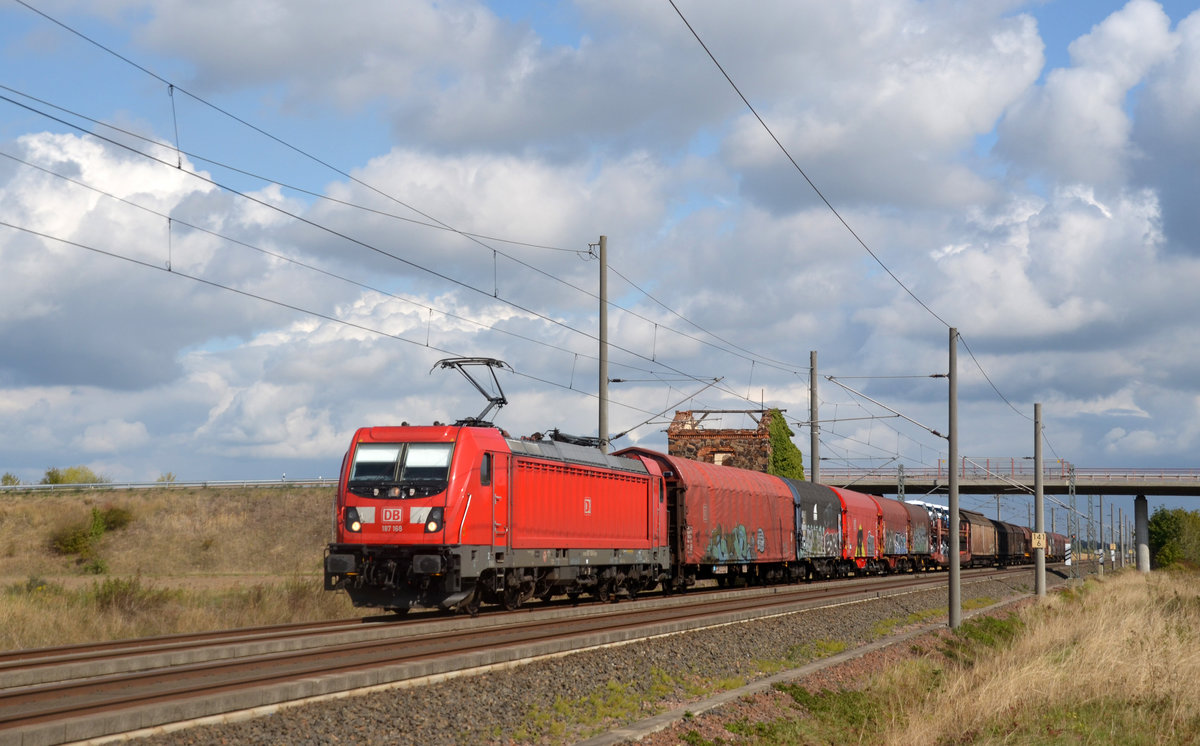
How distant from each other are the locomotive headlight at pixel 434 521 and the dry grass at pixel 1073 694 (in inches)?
357

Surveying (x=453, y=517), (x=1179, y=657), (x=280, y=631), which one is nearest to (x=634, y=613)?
(x=453, y=517)

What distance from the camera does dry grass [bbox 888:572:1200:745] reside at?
14.8 m

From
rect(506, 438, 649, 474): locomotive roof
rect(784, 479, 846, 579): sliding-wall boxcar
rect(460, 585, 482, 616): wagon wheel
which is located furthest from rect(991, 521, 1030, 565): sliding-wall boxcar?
rect(460, 585, 482, 616): wagon wheel

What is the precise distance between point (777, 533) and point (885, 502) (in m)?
18.6

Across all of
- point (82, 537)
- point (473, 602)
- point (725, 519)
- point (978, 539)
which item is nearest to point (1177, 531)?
point (978, 539)

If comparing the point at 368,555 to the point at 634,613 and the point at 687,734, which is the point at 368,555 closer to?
the point at 634,613

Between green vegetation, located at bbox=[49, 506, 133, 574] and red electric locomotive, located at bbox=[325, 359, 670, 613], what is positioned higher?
red electric locomotive, located at bbox=[325, 359, 670, 613]

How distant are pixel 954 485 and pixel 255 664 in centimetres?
1678

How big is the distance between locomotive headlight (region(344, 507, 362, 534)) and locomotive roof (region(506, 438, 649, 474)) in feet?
12.1

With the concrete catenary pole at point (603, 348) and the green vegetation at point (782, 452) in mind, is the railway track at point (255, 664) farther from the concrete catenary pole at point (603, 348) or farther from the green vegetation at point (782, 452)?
the green vegetation at point (782, 452)

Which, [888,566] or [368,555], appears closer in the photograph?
[368,555]

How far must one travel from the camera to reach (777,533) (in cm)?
4119

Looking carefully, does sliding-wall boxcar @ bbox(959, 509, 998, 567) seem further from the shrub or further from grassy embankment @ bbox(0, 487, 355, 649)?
the shrub

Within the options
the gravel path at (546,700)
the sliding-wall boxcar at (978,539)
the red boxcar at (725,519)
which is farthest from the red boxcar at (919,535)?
the gravel path at (546,700)
